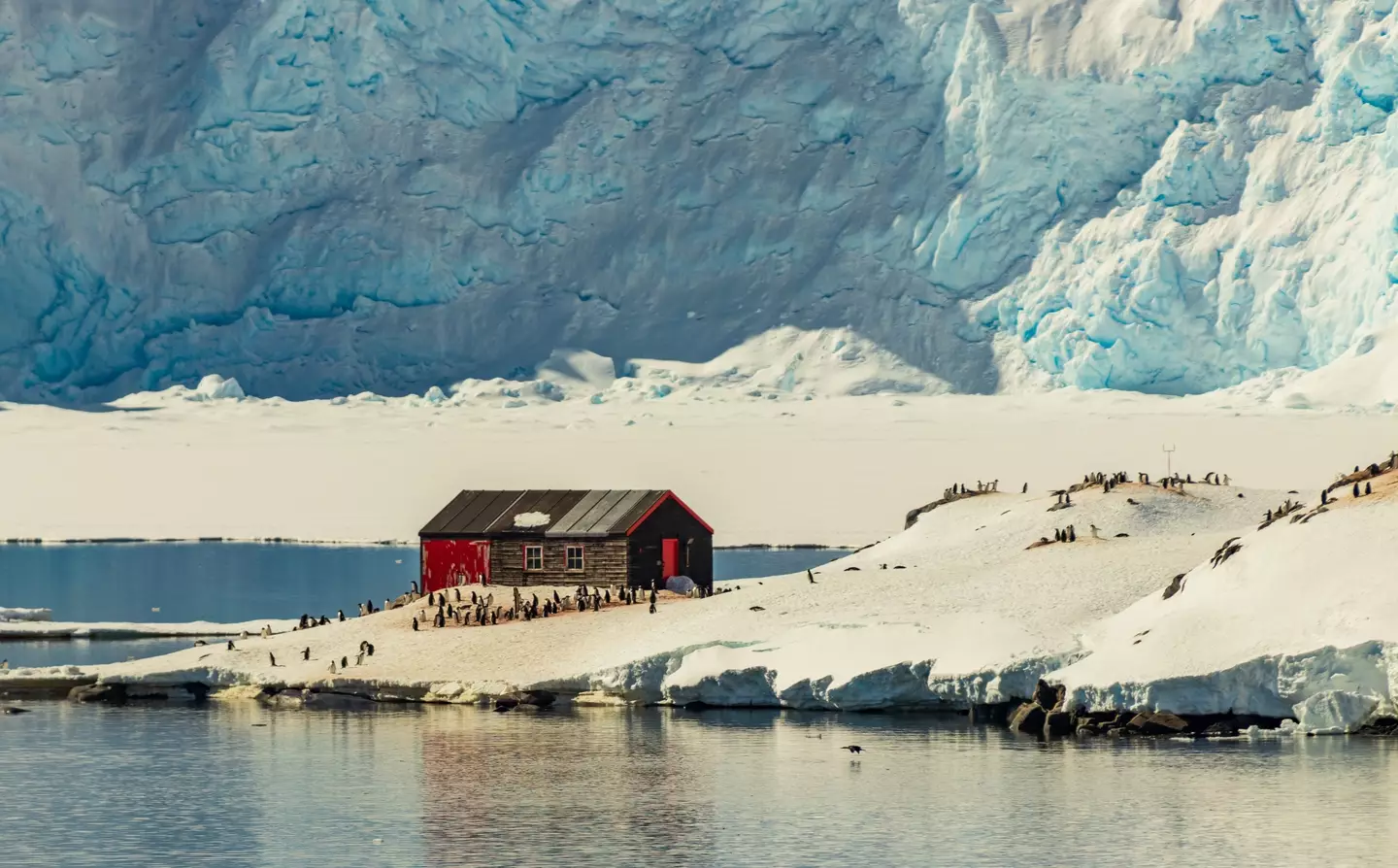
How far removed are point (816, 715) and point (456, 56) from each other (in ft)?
309

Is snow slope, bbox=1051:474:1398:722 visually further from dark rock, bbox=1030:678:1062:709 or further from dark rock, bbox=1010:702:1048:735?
dark rock, bbox=1010:702:1048:735

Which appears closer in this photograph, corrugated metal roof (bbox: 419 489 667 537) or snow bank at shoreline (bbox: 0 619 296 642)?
corrugated metal roof (bbox: 419 489 667 537)

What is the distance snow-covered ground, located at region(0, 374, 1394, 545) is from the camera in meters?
101

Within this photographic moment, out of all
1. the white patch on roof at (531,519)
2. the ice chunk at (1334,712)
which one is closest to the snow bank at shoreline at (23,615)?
the white patch on roof at (531,519)

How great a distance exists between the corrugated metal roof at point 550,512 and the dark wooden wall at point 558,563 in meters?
0.32

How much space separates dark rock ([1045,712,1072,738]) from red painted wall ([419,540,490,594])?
21.4 m

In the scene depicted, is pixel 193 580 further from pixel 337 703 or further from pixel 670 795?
pixel 670 795

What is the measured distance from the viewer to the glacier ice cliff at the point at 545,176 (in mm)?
123688

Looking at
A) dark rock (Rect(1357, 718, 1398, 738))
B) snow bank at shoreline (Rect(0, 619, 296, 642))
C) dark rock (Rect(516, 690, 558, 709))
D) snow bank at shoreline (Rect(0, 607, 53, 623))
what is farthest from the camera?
snow bank at shoreline (Rect(0, 607, 53, 623))

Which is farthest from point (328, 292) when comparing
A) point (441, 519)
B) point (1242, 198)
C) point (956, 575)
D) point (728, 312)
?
point (956, 575)

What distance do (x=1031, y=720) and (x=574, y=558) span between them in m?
18.7

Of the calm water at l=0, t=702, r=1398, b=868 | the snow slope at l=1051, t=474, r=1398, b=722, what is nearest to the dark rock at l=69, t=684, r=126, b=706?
the calm water at l=0, t=702, r=1398, b=868

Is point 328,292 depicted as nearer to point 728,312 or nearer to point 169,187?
point 169,187

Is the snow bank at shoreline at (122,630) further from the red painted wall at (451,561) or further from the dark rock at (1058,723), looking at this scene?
the dark rock at (1058,723)
